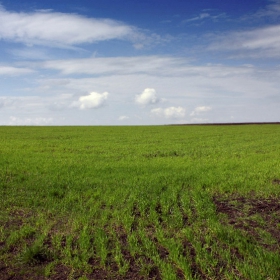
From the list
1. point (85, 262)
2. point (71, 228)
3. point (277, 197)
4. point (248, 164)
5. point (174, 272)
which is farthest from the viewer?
point (248, 164)

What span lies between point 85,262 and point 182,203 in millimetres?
4747

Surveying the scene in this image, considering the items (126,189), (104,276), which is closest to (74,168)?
(126,189)

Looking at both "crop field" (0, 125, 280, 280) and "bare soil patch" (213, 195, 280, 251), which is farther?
"bare soil patch" (213, 195, 280, 251)

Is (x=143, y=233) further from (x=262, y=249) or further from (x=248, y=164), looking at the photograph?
(x=248, y=164)

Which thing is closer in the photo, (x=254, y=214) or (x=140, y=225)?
(x=140, y=225)

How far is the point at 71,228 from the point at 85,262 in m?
2.15

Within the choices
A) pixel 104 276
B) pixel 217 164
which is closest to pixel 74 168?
pixel 217 164

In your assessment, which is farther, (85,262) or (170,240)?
(170,240)

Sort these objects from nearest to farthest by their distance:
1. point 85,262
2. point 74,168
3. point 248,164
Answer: point 85,262 → point 74,168 → point 248,164

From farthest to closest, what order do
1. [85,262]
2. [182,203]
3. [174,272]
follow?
[182,203], [85,262], [174,272]

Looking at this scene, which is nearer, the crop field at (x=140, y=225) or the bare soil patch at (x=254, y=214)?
the crop field at (x=140, y=225)

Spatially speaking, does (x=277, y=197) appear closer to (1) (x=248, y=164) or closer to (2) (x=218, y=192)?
(2) (x=218, y=192)

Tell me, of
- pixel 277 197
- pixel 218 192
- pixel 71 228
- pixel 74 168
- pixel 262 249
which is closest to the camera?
pixel 262 249

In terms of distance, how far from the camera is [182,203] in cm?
1062
